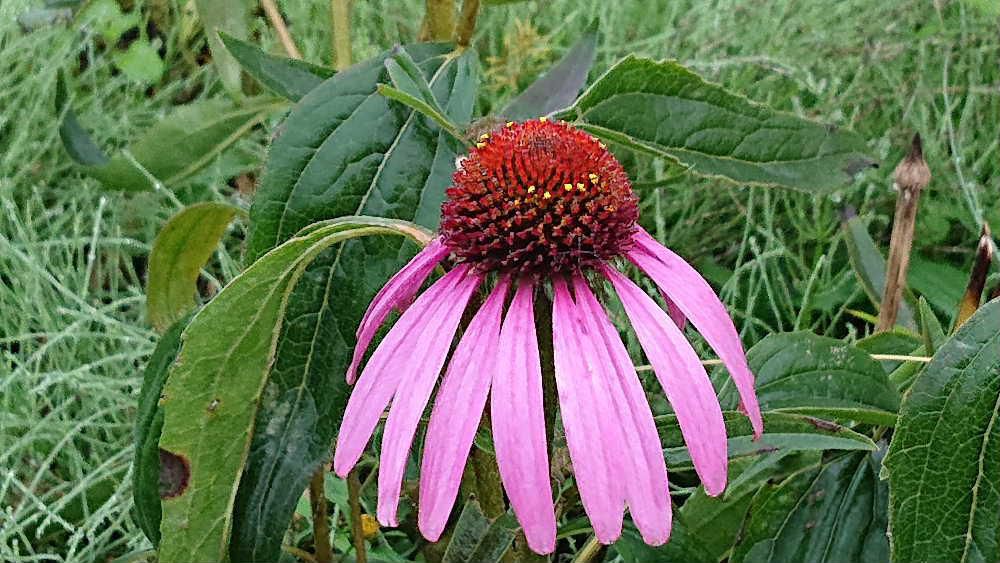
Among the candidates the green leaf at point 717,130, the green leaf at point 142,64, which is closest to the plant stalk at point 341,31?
the green leaf at point 717,130

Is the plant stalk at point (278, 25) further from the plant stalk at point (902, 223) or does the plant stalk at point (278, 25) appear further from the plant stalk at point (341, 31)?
the plant stalk at point (902, 223)

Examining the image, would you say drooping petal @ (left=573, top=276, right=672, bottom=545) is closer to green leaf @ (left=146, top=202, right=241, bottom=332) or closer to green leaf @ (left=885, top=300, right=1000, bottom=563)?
green leaf @ (left=885, top=300, right=1000, bottom=563)

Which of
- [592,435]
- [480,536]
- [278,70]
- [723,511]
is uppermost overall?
[278,70]

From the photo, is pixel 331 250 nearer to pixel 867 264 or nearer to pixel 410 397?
pixel 410 397

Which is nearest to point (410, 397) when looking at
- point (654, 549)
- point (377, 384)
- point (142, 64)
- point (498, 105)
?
point (377, 384)

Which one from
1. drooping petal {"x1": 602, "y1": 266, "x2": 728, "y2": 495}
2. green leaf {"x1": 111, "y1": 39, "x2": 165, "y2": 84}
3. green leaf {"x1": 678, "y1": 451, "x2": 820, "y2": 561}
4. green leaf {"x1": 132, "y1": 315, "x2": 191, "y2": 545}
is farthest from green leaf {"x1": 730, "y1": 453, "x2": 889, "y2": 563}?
green leaf {"x1": 111, "y1": 39, "x2": 165, "y2": 84}

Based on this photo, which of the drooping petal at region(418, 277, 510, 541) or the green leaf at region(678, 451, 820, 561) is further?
the green leaf at region(678, 451, 820, 561)
